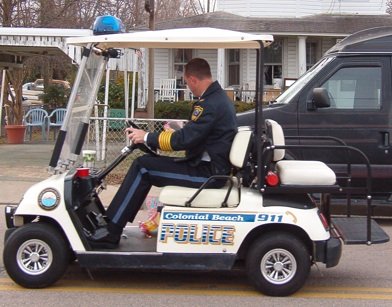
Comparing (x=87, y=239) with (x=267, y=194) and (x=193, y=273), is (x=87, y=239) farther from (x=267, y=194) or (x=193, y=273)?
(x=267, y=194)

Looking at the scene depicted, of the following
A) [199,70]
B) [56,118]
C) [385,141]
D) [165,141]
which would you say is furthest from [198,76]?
[56,118]

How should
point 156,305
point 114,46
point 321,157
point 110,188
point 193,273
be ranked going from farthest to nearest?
1. point 110,188
2. point 321,157
3. point 193,273
4. point 114,46
5. point 156,305

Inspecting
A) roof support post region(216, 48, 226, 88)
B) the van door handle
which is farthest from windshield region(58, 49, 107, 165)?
roof support post region(216, 48, 226, 88)

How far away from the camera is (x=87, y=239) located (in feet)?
17.0

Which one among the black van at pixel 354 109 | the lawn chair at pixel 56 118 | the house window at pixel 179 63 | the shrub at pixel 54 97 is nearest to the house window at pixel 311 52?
the house window at pixel 179 63

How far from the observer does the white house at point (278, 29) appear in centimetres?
2202

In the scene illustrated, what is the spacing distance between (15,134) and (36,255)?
41.5 feet

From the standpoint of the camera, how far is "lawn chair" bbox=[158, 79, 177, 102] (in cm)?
2295

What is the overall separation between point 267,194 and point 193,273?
3.92ft

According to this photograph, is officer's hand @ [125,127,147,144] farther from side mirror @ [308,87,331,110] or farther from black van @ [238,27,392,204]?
side mirror @ [308,87,331,110]

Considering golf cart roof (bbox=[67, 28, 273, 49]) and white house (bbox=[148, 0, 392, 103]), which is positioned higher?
white house (bbox=[148, 0, 392, 103])

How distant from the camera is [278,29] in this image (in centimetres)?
2198

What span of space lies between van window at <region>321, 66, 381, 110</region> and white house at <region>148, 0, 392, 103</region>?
13.2 meters

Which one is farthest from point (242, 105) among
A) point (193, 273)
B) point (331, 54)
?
point (193, 273)
